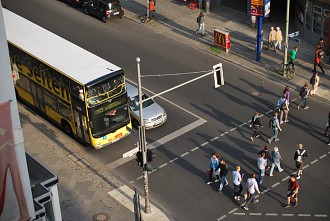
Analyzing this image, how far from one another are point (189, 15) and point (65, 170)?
71.6ft

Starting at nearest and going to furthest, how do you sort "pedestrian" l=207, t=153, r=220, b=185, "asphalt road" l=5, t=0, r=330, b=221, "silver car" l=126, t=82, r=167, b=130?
"asphalt road" l=5, t=0, r=330, b=221, "pedestrian" l=207, t=153, r=220, b=185, "silver car" l=126, t=82, r=167, b=130

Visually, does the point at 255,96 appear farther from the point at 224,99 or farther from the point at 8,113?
the point at 8,113

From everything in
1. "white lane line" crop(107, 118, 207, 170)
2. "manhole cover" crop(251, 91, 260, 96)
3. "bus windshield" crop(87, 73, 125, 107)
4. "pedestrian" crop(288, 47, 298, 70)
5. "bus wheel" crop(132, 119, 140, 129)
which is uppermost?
"bus windshield" crop(87, 73, 125, 107)

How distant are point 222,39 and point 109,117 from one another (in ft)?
44.5

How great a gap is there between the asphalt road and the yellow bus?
4.81 feet

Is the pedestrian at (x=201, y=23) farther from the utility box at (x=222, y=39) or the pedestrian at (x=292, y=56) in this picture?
the pedestrian at (x=292, y=56)

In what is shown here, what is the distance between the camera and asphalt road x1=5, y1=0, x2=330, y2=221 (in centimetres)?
2750

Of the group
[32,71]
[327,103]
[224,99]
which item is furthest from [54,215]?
[327,103]

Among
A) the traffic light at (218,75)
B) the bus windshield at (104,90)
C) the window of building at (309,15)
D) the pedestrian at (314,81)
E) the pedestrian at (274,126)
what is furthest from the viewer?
the window of building at (309,15)

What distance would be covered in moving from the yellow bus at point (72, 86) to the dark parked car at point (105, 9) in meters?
11.8

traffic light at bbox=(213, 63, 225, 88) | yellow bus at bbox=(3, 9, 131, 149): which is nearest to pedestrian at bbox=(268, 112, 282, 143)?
traffic light at bbox=(213, 63, 225, 88)

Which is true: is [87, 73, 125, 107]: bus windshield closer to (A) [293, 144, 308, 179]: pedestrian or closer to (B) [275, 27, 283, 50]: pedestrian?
(A) [293, 144, 308, 179]: pedestrian

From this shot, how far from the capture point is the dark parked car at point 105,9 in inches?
1827

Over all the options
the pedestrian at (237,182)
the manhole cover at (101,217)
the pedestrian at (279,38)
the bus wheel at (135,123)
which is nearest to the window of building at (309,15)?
the pedestrian at (279,38)
